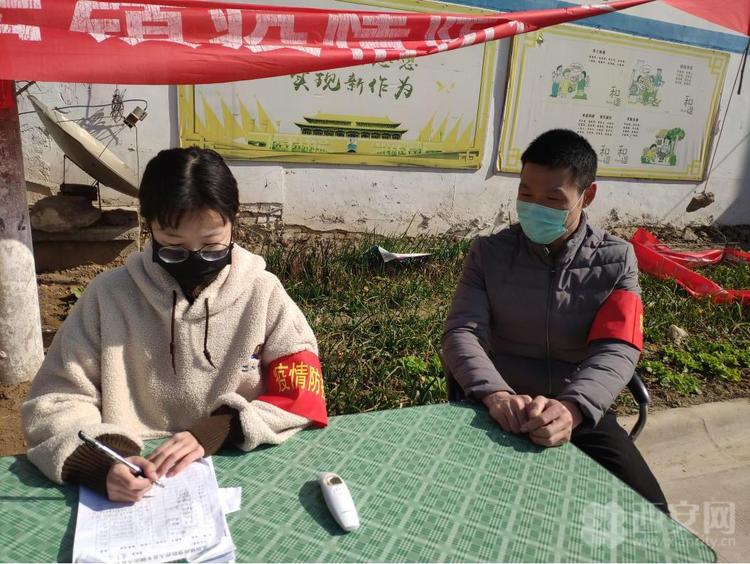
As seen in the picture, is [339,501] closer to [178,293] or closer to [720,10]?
[178,293]

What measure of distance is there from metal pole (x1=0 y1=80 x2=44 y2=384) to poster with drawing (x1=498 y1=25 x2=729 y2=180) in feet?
12.8

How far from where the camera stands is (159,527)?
1.08 metres

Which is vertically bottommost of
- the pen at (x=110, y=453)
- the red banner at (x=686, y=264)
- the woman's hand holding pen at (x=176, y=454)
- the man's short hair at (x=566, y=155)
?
the red banner at (x=686, y=264)

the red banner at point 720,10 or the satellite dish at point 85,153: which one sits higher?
the red banner at point 720,10

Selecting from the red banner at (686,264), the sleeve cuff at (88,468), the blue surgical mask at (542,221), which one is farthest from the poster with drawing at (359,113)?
the sleeve cuff at (88,468)

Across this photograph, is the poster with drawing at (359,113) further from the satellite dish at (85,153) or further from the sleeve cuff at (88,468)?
the sleeve cuff at (88,468)

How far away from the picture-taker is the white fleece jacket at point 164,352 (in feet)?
4.43

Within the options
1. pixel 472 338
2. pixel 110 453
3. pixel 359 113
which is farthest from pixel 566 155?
pixel 359 113

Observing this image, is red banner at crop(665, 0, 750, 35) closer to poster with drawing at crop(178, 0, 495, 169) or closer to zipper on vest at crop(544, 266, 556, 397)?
poster with drawing at crop(178, 0, 495, 169)

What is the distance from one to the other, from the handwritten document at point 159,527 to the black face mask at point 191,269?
0.49 m

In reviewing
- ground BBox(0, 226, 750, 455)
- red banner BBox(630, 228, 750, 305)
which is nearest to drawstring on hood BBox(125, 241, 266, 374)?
ground BBox(0, 226, 750, 455)

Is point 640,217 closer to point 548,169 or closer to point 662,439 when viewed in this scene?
point 662,439

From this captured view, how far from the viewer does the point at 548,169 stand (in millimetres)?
1943

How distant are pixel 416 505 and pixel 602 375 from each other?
84 cm
